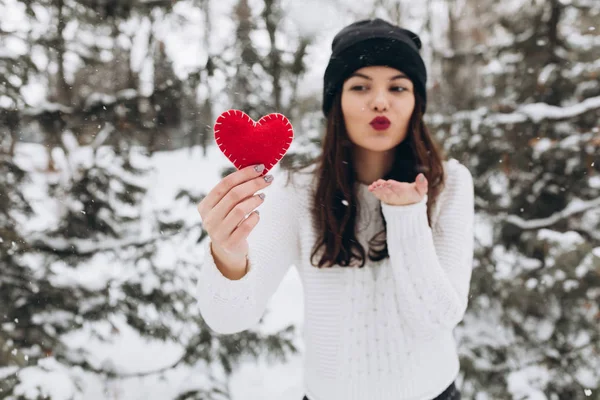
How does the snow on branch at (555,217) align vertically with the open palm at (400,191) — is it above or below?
below

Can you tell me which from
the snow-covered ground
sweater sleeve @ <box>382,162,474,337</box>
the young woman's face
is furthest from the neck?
the snow-covered ground

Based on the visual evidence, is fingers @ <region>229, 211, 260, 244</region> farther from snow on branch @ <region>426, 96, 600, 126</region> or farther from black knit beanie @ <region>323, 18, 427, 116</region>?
snow on branch @ <region>426, 96, 600, 126</region>

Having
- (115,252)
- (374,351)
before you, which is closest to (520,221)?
(374,351)

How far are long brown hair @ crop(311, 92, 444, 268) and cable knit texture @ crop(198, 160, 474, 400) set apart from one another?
41mm

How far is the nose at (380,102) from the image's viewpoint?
138cm

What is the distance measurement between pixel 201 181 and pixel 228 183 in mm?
2086

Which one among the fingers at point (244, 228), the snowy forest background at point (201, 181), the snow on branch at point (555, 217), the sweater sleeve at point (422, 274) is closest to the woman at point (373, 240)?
the sweater sleeve at point (422, 274)

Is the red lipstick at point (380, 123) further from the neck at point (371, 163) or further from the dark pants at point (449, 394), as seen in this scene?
the dark pants at point (449, 394)

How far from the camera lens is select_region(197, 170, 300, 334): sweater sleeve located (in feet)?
3.70

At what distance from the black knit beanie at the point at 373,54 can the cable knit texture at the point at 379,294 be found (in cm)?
41

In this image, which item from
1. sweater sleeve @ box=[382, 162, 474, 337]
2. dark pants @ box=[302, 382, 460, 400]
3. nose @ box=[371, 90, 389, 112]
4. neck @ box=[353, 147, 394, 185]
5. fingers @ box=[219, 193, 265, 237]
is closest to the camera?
fingers @ box=[219, 193, 265, 237]

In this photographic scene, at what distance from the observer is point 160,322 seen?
286 centimetres

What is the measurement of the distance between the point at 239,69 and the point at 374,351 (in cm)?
212

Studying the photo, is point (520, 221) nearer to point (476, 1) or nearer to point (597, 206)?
point (597, 206)
